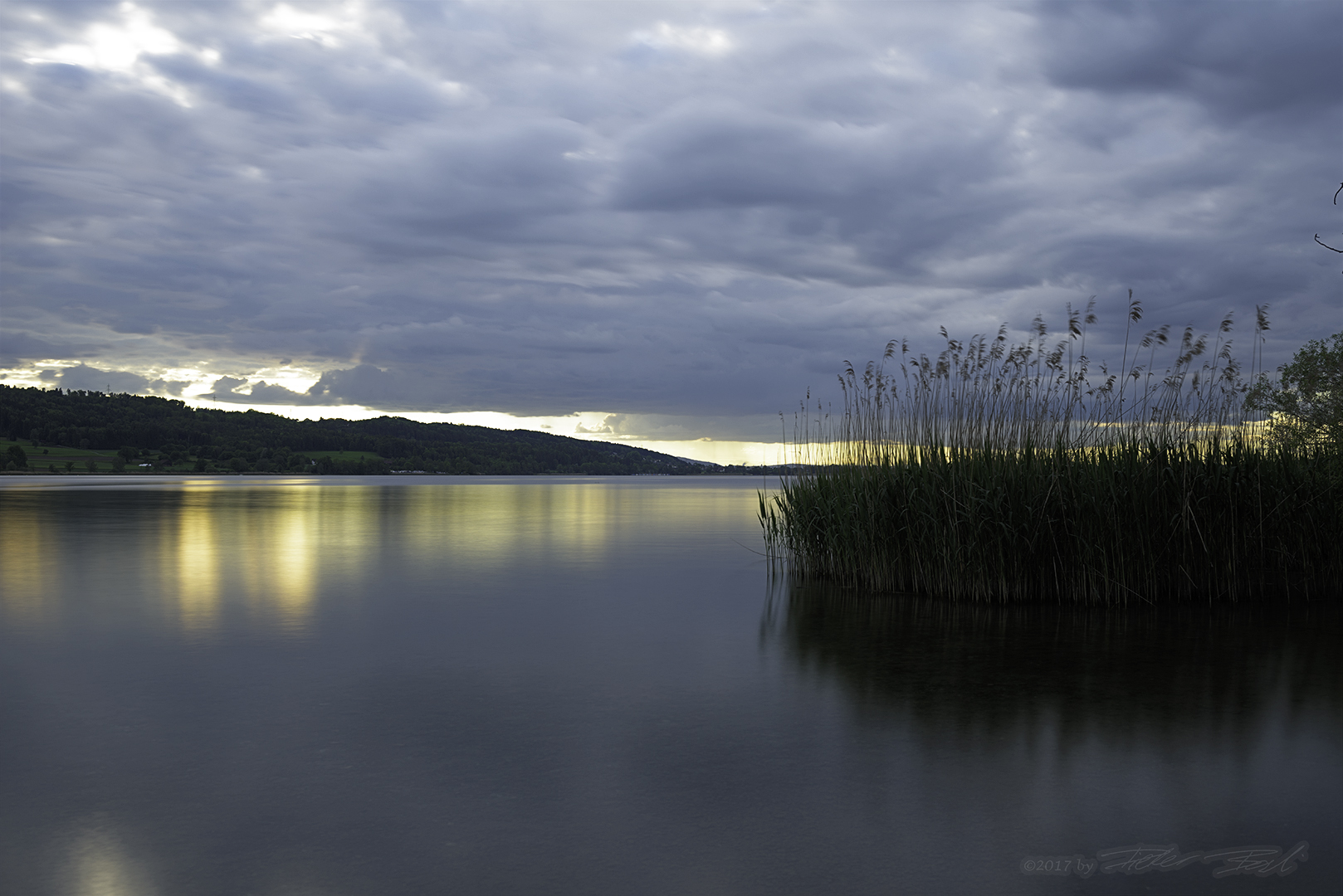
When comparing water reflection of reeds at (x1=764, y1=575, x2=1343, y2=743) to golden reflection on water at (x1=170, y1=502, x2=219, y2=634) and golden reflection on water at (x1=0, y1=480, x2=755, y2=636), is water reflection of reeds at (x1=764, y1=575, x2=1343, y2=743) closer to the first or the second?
golden reflection on water at (x1=0, y1=480, x2=755, y2=636)

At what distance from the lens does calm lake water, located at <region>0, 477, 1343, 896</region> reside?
286cm

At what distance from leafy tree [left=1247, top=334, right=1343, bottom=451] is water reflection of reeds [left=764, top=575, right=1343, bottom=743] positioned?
2.07 m

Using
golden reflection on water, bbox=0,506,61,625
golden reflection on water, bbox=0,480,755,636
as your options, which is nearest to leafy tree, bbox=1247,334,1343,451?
golden reflection on water, bbox=0,480,755,636

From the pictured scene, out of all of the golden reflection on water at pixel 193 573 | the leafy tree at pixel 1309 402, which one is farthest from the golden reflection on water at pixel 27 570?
the leafy tree at pixel 1309 402

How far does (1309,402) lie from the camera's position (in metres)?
14.0

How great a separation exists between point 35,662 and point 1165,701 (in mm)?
7091

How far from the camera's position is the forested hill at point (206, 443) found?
76.2m

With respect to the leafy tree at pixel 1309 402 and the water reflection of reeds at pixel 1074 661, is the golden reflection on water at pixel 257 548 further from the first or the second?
the leafy tree at pixel 1309 402

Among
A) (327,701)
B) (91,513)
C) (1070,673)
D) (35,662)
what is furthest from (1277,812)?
(91,513)

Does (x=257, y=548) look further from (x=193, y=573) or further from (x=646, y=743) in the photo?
(x=646, y=743)

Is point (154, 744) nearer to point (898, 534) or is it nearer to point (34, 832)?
point (34, 832)

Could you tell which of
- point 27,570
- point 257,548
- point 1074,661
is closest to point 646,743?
point 1074,661

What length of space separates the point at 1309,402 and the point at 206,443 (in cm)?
8407

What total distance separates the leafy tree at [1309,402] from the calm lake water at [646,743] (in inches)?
95.5
